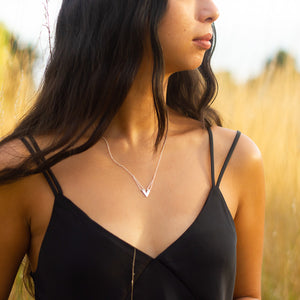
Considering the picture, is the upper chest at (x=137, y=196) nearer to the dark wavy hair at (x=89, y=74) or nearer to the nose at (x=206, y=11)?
the dark wavy hair at (x=89, y=74)

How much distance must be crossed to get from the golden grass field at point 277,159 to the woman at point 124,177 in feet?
2.86

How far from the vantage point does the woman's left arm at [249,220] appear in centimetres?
138

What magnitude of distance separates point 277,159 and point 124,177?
1.24 metres

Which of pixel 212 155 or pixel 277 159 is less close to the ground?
pixel 212 155

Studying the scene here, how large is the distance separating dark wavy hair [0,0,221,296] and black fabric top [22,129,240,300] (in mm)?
139

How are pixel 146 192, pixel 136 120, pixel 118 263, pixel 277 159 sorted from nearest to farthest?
pixel 118 263 → pixel 146 192 → pixel 136 120 → pixel 277 159

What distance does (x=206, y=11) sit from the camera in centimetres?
125

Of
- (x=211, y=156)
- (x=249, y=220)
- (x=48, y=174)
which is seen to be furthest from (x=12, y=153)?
(x=249, y=220)

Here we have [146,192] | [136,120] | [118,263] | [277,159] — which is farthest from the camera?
[277,159]

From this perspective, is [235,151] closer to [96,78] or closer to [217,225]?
[217,225]

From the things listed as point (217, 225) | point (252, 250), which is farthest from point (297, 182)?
point (217, 225)

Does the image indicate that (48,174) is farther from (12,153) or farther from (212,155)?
(212,155)

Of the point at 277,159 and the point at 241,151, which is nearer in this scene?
the point at 241,151

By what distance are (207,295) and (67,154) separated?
20.5 inches
